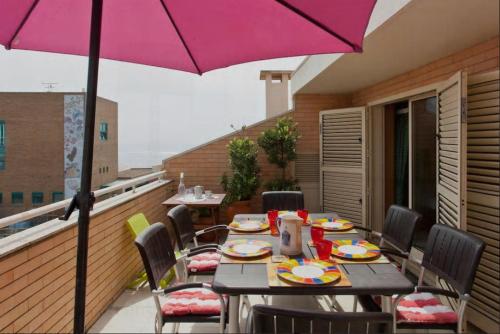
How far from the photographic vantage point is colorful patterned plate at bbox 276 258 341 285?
169cm

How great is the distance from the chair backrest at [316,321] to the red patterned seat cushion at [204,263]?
1.46 m

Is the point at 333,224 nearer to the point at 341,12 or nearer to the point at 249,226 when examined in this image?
the point at 249,226

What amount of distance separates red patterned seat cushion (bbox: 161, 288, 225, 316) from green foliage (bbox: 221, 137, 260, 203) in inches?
128

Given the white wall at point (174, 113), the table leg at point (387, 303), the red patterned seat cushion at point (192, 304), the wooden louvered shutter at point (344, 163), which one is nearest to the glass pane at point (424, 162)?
the wooden louvered shutter at point (344, 163)

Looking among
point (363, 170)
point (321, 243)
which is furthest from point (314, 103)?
point (321, 243)

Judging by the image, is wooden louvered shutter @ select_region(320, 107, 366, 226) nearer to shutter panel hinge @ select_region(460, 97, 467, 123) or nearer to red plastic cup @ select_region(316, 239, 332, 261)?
shutter panel hinge @ select_region(460, 97, 467, 123)

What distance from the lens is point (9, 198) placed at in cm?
205

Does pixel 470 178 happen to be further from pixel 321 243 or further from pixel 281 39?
pixel 281 39

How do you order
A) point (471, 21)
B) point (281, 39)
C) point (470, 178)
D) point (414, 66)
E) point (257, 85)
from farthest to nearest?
point (257, 85) → point (414, 66) → point (470, 178) → point (471, 21) → point (281, 39)

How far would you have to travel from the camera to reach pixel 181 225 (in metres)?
2.92

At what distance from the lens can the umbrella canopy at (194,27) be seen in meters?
1.30

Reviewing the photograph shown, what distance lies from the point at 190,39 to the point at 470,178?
2.56 meters

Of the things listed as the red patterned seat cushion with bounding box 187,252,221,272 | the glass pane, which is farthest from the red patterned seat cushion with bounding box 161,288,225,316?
the glass pane

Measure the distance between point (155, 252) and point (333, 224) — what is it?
57.6 inches
